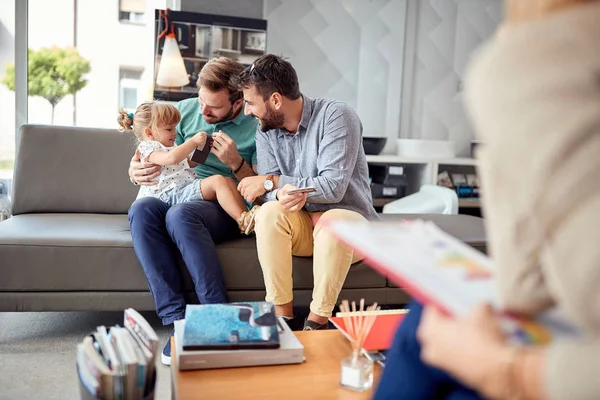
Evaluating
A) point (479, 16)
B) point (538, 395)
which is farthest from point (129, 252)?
point (479, 16)

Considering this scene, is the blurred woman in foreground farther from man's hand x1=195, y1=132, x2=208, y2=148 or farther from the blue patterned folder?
man's hand x1=195, y1=132, x2=208, y2=148

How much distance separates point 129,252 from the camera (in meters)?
2.14

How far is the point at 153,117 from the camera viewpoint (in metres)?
2.44

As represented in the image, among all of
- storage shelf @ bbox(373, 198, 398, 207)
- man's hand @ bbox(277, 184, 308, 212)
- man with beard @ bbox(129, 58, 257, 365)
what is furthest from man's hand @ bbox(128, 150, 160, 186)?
storage shelf @ bbox(373, 198, 398, 207)

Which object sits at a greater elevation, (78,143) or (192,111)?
(192,111)

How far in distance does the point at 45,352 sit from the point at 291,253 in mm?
937

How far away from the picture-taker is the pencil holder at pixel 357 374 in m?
1.23

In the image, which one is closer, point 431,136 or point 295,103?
point 295,103

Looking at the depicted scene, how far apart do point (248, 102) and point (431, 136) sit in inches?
105

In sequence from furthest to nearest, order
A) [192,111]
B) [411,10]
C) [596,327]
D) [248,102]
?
[411,10] < [192,111] < [248,102] < [596,327]

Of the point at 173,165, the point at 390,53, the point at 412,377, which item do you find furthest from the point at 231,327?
the point at 390,53

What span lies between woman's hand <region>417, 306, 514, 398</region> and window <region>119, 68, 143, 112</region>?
3.73 metres

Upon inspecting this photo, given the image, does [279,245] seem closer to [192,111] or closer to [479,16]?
[192,111]

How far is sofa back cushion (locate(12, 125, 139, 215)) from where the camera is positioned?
2578 millimetres
